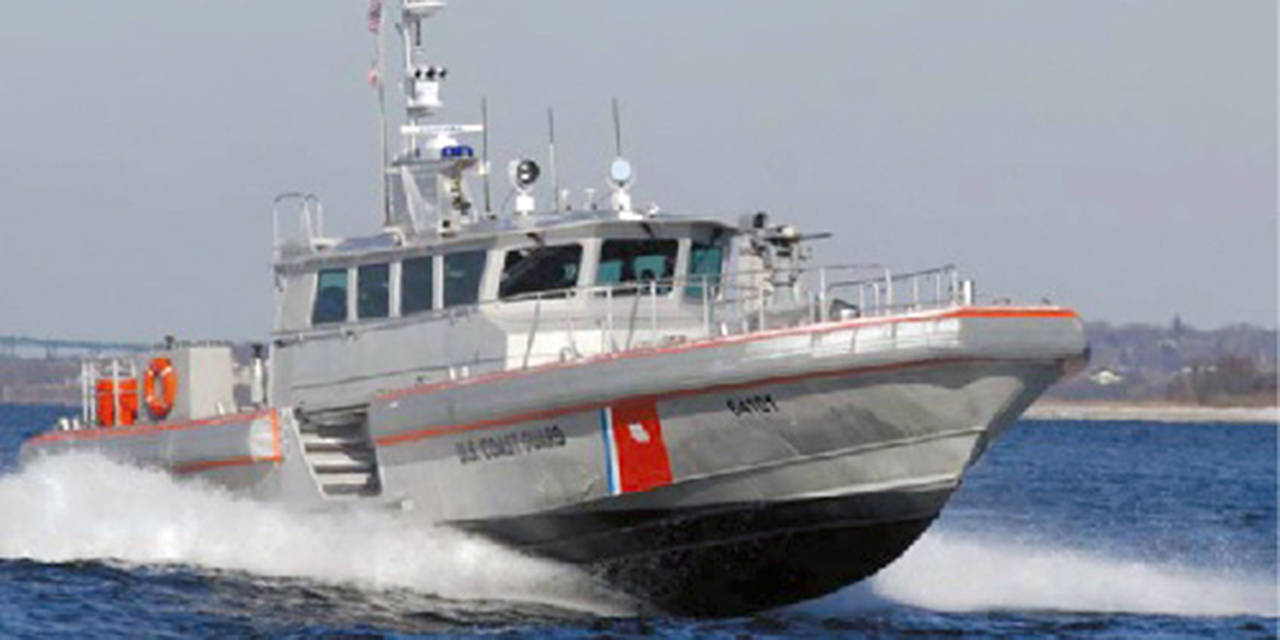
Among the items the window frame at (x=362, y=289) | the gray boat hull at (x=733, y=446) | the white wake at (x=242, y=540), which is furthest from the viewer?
the window frame at (x=362, y=289)

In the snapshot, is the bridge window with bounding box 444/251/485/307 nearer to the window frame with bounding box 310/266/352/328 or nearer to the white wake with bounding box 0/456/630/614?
the window frame with bounding box 310/266/352/328

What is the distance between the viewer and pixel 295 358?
77.4 feet

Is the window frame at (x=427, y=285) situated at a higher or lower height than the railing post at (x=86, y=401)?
higher

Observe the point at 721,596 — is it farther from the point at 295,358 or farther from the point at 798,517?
the point at 295,358

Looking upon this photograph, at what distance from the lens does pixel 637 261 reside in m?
21.8

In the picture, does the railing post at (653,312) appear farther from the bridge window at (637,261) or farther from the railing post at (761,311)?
the railing post at (761,311)

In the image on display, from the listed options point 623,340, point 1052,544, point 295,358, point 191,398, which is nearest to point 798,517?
point 623,340

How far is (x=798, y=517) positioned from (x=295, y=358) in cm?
592

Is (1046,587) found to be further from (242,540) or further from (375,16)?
(375,16)

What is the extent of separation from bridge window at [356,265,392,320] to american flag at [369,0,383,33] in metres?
3.34

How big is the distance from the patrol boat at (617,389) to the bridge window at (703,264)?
2cm

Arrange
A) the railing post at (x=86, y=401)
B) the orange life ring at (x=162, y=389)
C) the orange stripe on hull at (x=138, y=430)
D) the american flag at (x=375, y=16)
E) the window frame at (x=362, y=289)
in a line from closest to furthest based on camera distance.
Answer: the window frame at (x=362, y=289) → the orange stripe on hull at (x=138, y=430) → the american flag at (x=375, y=16) → the orange life ring at (x=162, y=389) → the railing post at (x=86, y=401)

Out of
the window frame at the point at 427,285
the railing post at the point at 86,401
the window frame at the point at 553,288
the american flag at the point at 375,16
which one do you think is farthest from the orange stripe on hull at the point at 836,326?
the railing post at the point at 86,401

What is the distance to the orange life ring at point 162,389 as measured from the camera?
25578mm
